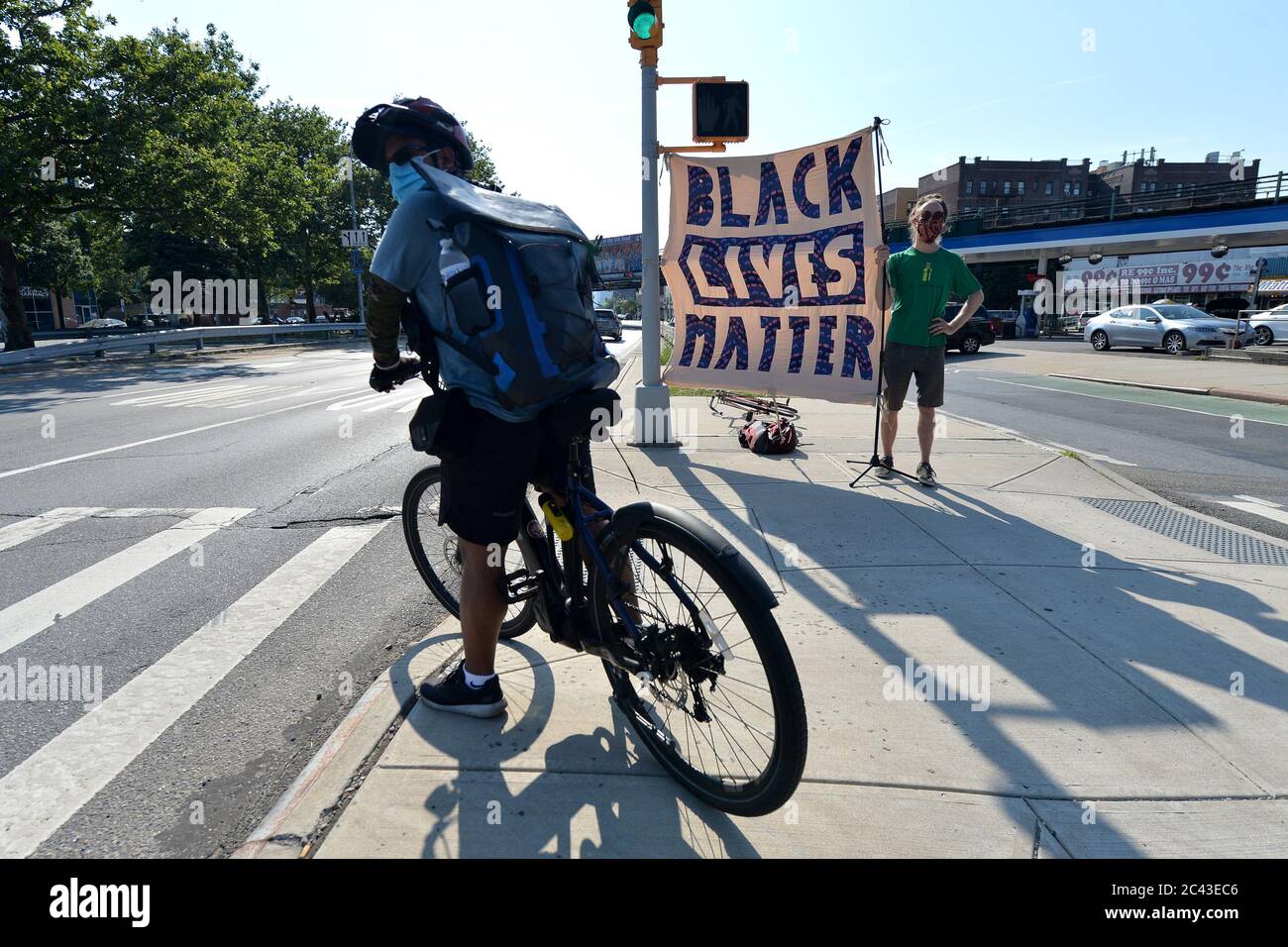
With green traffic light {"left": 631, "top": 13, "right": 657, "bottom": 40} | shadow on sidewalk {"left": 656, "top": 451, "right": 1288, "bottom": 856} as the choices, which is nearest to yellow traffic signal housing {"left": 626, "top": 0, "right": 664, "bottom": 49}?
green traffic light {"left": 631, "top": 13, "right": 657, "bottom": 40}

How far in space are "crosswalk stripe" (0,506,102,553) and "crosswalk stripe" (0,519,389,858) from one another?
7.09ft

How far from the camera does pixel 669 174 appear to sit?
7.45 metres

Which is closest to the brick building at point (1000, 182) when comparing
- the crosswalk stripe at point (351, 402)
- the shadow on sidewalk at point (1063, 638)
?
the crosswalk stripe at point (351, 402)

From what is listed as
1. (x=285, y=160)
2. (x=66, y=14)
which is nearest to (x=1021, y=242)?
(x=285, y=160)

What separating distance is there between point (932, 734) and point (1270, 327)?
99.1 feet

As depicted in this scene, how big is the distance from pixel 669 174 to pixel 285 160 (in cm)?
3088

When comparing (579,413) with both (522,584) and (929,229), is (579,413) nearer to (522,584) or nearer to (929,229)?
(522,584)

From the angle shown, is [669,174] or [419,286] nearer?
[419,286]

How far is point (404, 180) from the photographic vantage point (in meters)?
2.40

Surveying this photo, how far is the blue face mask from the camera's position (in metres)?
2.36

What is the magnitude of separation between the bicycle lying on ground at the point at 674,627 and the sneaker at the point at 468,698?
1.06 ft
